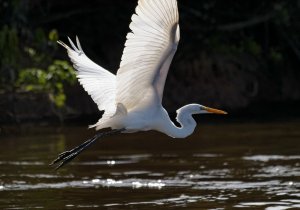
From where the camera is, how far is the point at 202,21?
2092cm

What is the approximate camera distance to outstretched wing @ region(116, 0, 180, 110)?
817 centimetres

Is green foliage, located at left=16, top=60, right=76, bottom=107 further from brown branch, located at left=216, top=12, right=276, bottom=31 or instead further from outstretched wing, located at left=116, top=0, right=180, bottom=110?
outstretched wing, located at left=116, top=0, right=180, bottom=110

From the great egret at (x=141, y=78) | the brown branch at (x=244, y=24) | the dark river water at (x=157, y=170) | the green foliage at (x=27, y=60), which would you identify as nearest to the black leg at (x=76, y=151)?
the great egret at (x=141, y=78)

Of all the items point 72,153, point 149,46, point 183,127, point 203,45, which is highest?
point 203,45

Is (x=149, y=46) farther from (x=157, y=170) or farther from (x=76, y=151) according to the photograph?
(x=157, y=170)

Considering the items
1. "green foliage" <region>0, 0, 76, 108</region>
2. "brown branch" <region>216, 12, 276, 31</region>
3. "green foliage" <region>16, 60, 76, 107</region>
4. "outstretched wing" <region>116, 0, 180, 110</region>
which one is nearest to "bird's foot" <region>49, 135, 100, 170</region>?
"outstretched wing" <region>116, 0, 180, 110</region>

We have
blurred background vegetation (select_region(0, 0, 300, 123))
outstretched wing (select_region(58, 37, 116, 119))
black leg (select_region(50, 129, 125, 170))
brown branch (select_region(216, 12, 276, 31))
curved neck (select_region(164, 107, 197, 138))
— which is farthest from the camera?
brown branch (select_region(216, 12, 276, 31))

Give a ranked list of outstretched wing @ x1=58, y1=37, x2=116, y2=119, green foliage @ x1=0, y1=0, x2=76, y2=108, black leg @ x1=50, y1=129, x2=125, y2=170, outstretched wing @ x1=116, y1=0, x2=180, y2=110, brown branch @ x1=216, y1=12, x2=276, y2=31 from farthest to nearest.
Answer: brown branch @ x1=216, y1=12, x2=276, y2=31
green foliage @ x1=0, y1=0, x2=76, y2=108
outstretched wing @ x1=58, y1=37, x2=116, y2=119
black leg @ x1=50, y1=129, x2=125, y2=170
outstretched wing @ x1=116, y1=0, x2=180, y2=110

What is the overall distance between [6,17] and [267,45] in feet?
20.8

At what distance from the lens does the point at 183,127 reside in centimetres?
977

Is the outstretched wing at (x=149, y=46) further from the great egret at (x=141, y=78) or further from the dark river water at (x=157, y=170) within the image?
the dark river water at (x=157, y=170)

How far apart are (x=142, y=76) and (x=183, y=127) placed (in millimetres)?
1100

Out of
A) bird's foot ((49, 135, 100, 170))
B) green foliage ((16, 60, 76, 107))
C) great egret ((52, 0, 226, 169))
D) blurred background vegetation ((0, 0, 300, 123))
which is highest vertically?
blurred background vegetation ((0, 0, 300, 123))

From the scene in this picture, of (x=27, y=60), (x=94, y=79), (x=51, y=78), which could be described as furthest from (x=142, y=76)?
(x=27, y=60)
